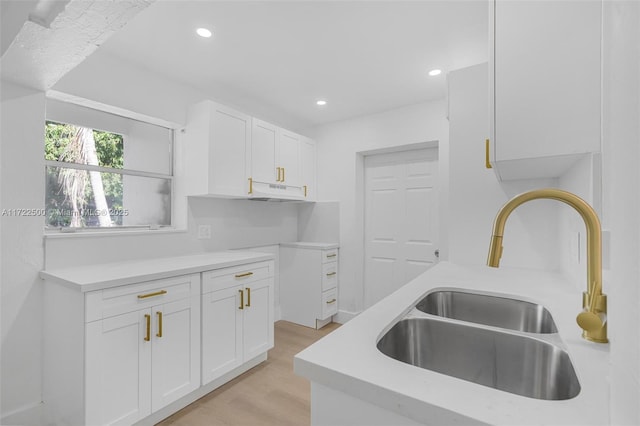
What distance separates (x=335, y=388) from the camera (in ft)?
1.98

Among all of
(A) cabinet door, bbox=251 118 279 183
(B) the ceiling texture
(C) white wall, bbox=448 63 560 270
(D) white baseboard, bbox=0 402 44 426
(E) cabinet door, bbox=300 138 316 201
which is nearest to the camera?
(B) the ceiling texture

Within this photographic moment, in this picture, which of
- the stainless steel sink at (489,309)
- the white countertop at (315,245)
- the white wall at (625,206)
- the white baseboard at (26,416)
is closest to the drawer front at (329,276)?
the white countertop at (315,245)

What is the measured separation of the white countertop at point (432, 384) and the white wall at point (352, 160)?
267cm

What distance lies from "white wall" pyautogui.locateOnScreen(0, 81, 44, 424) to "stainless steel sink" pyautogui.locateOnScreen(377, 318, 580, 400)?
7.16 feet

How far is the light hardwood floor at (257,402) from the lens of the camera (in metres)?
1.87

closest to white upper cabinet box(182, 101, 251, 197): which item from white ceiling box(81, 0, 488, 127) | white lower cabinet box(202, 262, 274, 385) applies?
white ceiling box(81, 0, 488, 127)

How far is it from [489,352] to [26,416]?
8.29ft

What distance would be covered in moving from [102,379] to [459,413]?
5.99ft

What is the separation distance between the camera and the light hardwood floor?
1.87 metres

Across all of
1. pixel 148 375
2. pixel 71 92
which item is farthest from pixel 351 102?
pixel 148 375

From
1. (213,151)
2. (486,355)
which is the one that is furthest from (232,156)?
(486,355)

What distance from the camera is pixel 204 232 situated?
2.81 meters

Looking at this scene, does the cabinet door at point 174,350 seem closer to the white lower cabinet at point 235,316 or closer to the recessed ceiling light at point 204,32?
the white lower cabinet at point 235,316

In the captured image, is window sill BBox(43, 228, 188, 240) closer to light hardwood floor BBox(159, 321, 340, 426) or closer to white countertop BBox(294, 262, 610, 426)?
light hardwood floor BBox(159, 321, 340, 426)
